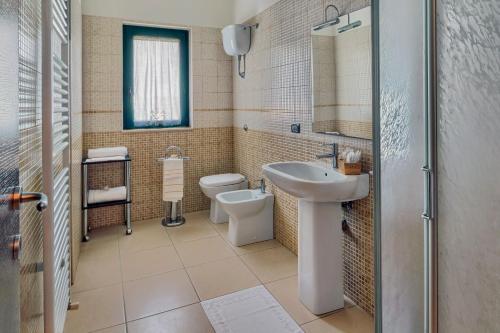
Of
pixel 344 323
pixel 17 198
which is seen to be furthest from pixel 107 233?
pixel 17 198

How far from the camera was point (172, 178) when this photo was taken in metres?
3.34

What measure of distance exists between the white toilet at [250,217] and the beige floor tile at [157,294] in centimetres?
64

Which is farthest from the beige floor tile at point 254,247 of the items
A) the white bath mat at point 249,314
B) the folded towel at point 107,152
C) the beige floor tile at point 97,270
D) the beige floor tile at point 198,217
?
the folded towel at point 107,152

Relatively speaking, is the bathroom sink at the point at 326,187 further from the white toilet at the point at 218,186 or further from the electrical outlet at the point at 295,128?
the white toilet at the point at 218,186

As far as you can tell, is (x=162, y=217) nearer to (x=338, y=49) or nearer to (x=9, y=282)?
(x=338, y=49)

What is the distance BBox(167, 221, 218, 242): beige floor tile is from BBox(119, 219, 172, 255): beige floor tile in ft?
0.26

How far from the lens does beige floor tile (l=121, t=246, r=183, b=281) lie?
2477 mm

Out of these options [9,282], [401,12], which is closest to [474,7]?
[401,12]

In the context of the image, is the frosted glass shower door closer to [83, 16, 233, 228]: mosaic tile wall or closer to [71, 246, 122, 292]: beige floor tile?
[71, 246, 122, 292]: beige floor tile

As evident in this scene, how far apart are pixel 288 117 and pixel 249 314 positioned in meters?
1.53

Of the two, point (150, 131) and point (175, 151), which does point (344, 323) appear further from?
point (150, 131)

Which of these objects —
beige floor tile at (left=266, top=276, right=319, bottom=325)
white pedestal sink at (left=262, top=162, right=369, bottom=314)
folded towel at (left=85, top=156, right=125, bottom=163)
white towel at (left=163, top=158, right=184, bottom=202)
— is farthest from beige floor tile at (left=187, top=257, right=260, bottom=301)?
folded towel at (left=85, top=156, right=125, bottom=163)

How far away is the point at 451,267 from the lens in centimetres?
86

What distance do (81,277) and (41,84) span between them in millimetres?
1608
